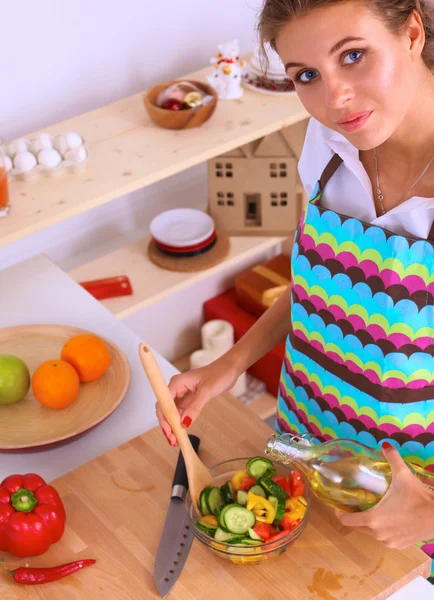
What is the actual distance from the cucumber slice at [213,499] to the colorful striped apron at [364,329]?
277 mm

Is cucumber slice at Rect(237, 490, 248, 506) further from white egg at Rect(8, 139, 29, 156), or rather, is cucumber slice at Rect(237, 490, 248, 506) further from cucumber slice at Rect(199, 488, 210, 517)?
white egg at Rect(8, 139, 29, 156)

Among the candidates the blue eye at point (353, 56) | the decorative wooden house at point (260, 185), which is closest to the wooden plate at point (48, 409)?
the blue eye at point (353, 56)

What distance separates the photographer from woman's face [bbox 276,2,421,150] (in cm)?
→ 100

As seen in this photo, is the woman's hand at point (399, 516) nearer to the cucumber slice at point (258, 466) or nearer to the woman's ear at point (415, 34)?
the cucumber slice at point (258, 466)

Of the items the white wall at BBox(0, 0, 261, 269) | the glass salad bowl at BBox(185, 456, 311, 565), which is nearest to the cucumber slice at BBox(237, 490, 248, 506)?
the glass salad bowl at BBox(185, 456, 311, 565)

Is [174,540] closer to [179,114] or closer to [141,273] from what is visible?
[179,114]

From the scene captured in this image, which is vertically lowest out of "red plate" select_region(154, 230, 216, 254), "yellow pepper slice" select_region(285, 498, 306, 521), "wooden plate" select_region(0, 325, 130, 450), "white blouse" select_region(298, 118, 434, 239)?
"red plate" select_region(154, 230, 216, 254)

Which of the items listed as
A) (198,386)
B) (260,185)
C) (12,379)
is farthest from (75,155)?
(260,185)

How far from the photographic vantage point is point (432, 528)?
1.11 m

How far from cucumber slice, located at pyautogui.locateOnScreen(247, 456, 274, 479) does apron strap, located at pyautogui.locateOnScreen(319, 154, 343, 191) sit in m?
0.45

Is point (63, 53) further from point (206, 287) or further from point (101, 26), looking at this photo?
point (206, 287)

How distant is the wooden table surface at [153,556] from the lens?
115 cm

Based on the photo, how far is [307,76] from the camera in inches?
41.9

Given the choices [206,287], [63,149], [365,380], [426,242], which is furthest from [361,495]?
[206,287]
